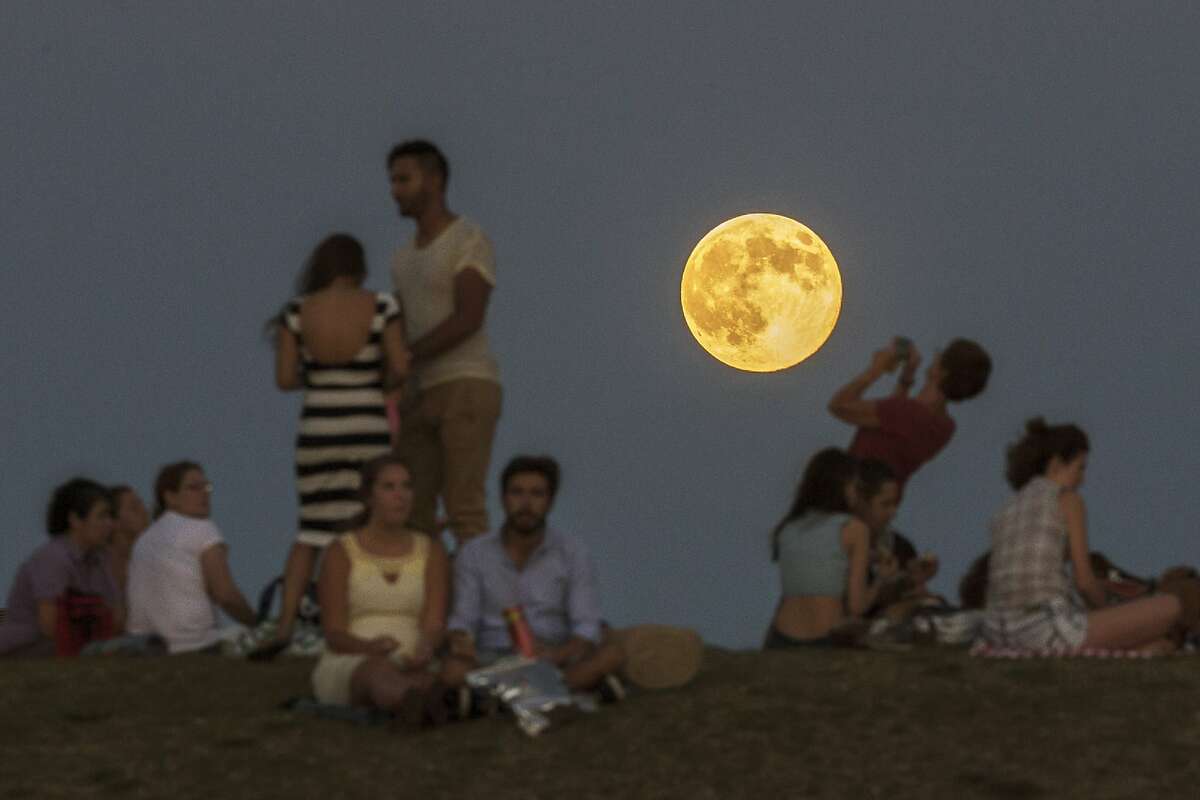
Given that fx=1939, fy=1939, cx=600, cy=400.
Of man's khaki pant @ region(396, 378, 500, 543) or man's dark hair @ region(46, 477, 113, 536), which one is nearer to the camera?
man's khaki pant @ region(396, 378, 500, 543)

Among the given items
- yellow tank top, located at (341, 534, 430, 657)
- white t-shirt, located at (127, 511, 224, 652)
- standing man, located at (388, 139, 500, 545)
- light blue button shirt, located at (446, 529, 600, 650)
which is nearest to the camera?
yellow tank top, located at (341, 534, 430, 657)

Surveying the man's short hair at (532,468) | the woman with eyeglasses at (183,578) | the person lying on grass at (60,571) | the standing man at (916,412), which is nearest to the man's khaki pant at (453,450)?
the man's short hair at (532,468)

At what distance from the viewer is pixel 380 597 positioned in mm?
9812

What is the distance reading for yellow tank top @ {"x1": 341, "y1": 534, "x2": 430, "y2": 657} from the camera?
9.80 meters

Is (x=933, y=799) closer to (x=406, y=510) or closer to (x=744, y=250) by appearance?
(x=406, y=510)

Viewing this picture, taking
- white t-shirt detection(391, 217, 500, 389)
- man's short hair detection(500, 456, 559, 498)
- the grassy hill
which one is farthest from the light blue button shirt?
white t-shirt detection(391, 217, 500, 389)

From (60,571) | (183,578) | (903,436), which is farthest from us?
(60,571)

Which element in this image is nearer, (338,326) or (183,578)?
(338,326)

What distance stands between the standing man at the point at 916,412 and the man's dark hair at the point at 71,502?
4881mm

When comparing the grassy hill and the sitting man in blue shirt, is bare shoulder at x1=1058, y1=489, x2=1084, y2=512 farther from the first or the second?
the sitting man in blue shirt

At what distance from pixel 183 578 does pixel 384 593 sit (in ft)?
8.37

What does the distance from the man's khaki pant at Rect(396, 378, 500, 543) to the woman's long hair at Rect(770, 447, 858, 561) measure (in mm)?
1947

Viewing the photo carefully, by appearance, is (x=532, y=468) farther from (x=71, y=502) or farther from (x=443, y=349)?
(x=71, y=502)

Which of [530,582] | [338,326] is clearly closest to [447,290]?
[338,326]
